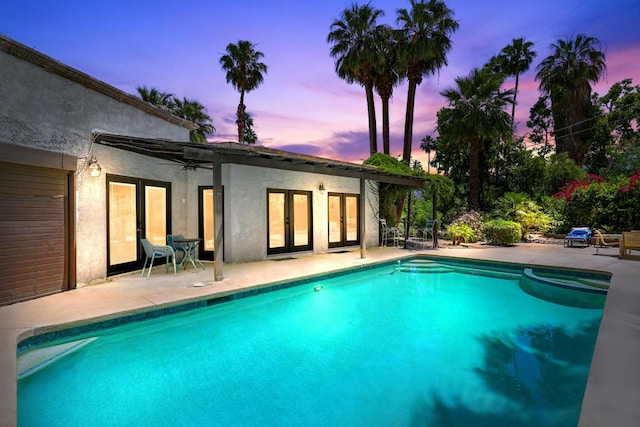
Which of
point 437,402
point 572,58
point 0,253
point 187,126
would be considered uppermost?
point 572,58

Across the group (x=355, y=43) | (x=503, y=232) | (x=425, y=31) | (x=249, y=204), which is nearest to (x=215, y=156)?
(x=249, y=204)

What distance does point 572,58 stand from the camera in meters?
18.6

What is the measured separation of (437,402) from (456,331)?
192 cm

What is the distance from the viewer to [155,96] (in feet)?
58.5

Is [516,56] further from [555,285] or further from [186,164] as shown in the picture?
[186,164]

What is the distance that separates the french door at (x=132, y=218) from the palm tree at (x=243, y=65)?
13.6 m

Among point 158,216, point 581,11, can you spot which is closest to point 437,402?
point 158,216

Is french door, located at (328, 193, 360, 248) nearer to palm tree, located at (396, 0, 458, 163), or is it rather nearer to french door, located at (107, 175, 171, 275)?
french door, located at (107, 175, 171, 275)

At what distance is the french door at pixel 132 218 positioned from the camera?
6.60 m

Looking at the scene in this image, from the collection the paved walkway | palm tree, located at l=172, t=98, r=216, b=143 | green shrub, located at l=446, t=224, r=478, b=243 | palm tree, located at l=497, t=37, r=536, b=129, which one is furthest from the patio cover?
palm tree, located at l=497, t=37, r=536, b=129

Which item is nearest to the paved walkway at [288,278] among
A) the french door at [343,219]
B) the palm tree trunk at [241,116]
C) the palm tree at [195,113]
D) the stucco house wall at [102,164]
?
the stucco house wall at [102,164]

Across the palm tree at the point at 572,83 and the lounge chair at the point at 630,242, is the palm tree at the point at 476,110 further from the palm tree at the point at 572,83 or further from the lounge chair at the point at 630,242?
the lounge chair at the point at 630,242

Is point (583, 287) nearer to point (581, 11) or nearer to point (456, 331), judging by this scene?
point (456, 331)

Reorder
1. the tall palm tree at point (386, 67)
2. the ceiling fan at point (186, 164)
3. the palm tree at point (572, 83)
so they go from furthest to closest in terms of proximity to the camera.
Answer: the palm tree at point (572, 83) < the tall palm tree at point (386, 67) < the ceiling fan at point (186, 164)
